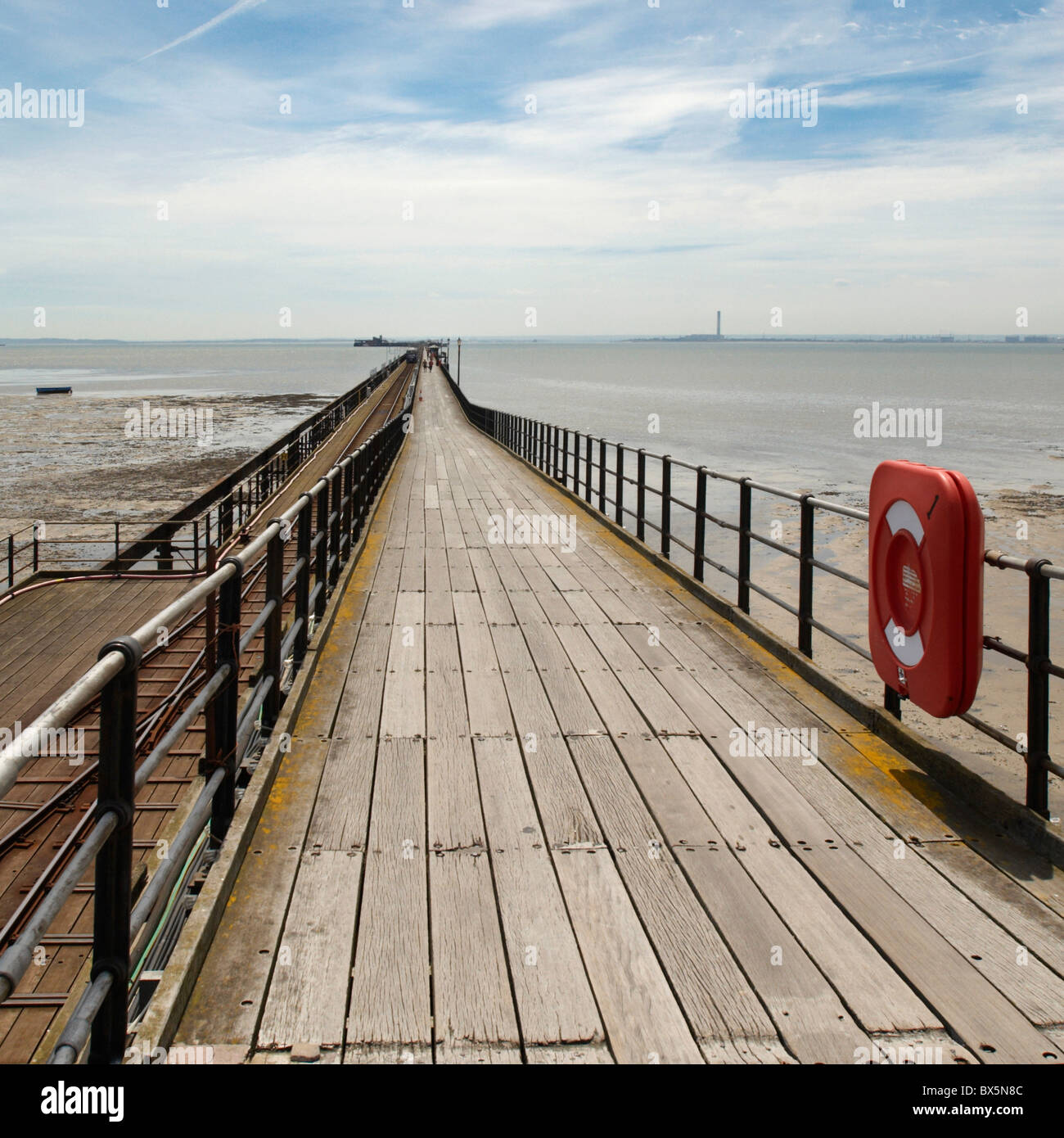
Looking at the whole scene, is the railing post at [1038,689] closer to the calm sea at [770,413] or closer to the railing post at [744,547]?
the railing post at [744,547]

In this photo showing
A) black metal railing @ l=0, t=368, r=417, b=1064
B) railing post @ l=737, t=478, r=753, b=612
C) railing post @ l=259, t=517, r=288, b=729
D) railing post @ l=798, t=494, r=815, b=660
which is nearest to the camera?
black metal railing @ l=0, t=368, r=417, b=1064

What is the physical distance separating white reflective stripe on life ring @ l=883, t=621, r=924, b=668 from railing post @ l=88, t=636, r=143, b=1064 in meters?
3.16

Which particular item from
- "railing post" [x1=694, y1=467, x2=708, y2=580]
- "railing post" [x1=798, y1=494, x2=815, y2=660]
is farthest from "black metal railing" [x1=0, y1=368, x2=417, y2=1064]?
"railing post" [x1=694, y1=467, x2=708, y2=580]

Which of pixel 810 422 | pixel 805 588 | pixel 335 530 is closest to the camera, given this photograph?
pixel 805 588

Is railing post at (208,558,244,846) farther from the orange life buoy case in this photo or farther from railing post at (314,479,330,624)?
railing post at (314,479,330,624)

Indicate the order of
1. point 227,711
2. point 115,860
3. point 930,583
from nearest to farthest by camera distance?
point 115,860, point 227,711, point 930,583

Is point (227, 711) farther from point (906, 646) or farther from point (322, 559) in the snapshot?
point (322, 559)

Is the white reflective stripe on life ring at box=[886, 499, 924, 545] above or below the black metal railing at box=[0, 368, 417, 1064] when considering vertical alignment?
above

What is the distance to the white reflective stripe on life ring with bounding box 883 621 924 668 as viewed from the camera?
4.27 metres

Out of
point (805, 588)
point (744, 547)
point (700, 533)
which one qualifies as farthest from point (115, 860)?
point (700, 533)

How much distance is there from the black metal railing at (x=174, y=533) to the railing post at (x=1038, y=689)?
11.3 m

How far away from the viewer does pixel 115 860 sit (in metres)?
2.40

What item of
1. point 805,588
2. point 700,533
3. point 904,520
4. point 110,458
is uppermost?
point 110,458

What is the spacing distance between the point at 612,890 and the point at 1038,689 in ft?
5.66
